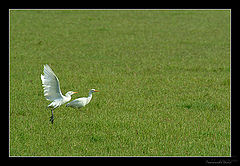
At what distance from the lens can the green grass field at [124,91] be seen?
7.90 m

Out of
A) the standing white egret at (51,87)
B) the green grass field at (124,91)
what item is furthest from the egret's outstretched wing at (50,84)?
the green grass field at (124,91)

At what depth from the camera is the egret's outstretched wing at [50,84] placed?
26.7 feet

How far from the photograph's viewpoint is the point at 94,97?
11516 mm

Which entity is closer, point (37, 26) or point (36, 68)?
point (36, 68)

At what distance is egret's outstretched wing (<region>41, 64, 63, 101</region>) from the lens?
8.12 m

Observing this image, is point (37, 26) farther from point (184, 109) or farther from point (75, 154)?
point (75, 154)

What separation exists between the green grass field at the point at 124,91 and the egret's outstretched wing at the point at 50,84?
84cm

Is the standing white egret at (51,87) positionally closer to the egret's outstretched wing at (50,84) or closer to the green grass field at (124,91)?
the egret's outstretched wing at (50,84)

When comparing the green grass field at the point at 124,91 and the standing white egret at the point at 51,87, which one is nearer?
the green grass field at the point at 124,91

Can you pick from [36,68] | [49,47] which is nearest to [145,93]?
[36,68]

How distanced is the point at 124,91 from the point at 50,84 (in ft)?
14.4

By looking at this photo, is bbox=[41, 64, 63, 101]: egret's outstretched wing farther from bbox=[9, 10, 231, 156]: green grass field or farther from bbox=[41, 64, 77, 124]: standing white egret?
bbox=[9, 10, 231, 156]: green grass field

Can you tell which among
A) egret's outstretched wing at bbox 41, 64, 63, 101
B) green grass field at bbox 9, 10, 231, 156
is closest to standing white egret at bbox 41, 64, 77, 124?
egret's outstretched wing at bbox 41, 64, 63, 101

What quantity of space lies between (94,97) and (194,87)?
12.7ft
